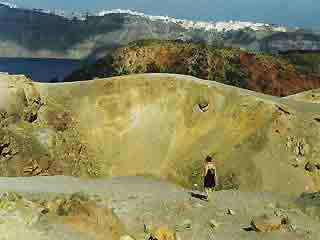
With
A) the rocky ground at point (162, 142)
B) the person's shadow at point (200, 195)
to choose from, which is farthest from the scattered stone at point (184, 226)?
the person's shadow at point (200, 195)

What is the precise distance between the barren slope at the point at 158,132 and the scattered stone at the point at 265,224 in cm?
1357

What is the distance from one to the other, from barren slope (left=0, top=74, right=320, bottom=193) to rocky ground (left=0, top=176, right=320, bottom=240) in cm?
825

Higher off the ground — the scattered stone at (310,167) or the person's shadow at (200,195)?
the person's shadow at (200,195)

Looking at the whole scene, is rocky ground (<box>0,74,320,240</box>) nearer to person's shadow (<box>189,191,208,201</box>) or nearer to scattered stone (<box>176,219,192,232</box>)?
person's shadow (<box>189,191,208,201</box>)

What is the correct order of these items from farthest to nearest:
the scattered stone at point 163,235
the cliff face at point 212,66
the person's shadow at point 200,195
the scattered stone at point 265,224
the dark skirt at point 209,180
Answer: the cliff face at point 212,66 < the dark skirt at point 209,180 < the person's shadow at point 200,195 < the scattered stone at point 265,224 < the scattered stone at point 163,235

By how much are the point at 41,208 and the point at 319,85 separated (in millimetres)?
78192

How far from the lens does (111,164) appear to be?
1625 inches

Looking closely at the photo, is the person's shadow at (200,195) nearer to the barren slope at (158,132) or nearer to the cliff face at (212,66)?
the barren slope at (158,132)

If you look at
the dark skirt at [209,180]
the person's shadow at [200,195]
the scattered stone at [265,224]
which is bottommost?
the person's shadow at [200,195]

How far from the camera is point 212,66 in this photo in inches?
3381

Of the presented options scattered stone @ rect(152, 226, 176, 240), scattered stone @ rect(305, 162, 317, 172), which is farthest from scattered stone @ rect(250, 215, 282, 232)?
scattered stone @ rect(305, 162, 317, 172)

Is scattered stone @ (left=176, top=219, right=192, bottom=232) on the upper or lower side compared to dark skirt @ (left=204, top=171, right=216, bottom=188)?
lower

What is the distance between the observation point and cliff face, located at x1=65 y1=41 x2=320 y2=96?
84438 mm

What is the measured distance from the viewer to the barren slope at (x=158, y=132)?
38.2 meters
